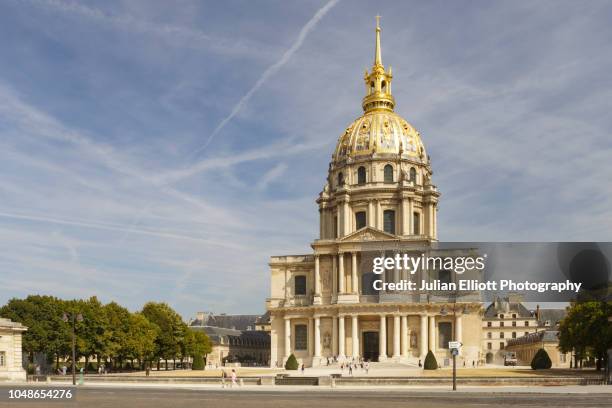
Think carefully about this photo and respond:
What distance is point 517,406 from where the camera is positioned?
3145 centimetres

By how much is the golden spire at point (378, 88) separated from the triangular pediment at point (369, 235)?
23.2 metres

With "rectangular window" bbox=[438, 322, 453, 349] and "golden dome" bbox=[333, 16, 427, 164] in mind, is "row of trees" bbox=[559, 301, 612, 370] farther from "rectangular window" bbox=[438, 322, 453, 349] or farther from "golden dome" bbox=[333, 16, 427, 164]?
"golden dome" bbox=[333, 16, 427, 164]

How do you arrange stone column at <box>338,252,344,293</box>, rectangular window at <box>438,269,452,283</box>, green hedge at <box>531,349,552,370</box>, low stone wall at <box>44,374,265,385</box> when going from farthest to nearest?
1. rectangular window at <box>438,269,452,283</box>
2. stone column at <box>338,252,344,293</box>
3. green hedge at <box>531,349,552,370</box>
4. low stone wall at <box>44,374,265,385</box>

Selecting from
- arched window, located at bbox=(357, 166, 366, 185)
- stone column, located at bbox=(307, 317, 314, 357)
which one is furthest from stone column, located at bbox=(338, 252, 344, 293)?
arched window, located at bbox=(357, 166, 366, 185)

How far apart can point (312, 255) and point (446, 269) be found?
17.2 meters

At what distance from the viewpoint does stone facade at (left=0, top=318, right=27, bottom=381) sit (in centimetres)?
6200

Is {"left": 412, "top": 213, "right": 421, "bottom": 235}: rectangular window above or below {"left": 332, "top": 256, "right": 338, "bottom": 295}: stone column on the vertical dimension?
above

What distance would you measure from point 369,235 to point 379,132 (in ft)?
58.3

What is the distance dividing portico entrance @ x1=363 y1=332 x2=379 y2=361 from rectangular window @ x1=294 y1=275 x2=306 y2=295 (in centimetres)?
1012

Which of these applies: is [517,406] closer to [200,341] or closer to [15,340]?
[15,340]

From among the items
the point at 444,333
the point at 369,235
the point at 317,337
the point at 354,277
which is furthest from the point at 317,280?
the point at 444,333

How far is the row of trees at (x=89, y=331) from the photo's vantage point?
75812 mm

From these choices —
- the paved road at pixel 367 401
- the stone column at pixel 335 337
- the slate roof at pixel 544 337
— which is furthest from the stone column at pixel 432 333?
the paved road at pixel 367 401

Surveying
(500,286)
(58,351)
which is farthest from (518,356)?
(58,351)
